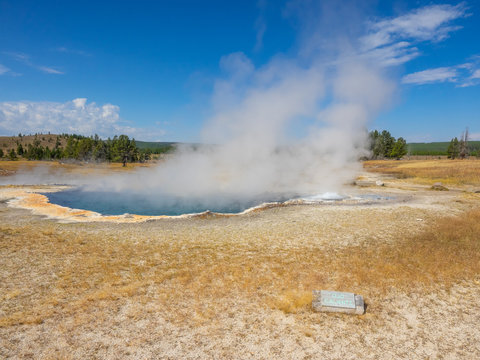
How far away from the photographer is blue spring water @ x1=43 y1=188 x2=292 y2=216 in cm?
2331

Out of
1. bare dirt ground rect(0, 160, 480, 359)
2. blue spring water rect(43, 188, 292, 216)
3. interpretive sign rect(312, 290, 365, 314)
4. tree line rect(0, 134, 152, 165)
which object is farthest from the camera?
tree line rect(0, 134, 152, 165)

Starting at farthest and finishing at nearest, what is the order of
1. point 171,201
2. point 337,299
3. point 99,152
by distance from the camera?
point 99,152 → point 171,201 → point 337,299

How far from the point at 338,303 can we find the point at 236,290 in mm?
2855

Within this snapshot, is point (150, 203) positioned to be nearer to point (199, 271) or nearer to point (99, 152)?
point (199, 271)

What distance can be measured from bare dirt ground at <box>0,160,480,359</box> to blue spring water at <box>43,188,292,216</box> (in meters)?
7.98

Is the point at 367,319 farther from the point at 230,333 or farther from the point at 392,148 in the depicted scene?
the point at 392,148

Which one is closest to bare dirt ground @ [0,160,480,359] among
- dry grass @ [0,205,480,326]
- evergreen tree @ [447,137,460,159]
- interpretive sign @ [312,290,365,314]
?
dry grass @ [0,205,480,326]

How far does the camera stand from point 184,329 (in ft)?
21.3

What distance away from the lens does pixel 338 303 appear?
7.16 meters

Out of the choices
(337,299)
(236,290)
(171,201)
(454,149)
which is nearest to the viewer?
(337,299)

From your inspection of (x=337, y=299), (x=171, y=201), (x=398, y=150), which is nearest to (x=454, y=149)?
(x=398, y=150)

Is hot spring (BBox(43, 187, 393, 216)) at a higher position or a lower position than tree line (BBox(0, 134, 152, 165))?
lower

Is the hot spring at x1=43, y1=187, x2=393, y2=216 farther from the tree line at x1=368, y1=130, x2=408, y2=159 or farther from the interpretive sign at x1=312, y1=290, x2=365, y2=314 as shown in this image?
the tree line at x1=368, y1=130, x2=408, y2=159

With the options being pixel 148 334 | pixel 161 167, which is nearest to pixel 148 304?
pixel 148 334
